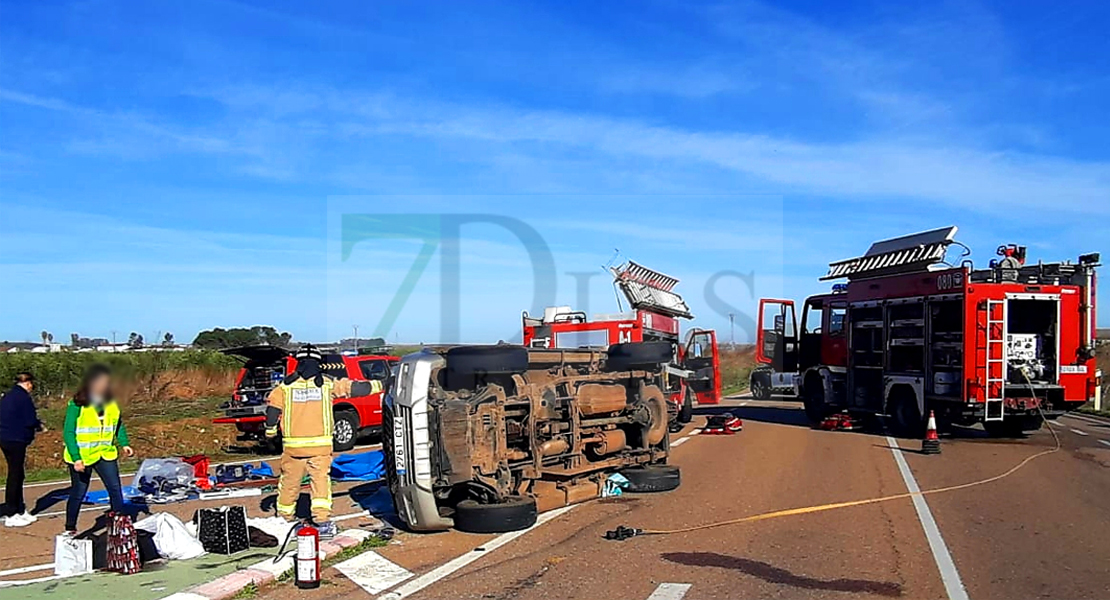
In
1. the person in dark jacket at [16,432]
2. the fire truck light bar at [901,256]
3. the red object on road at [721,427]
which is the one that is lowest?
the red object on road at [721,427]

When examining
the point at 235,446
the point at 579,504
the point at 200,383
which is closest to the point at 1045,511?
the point at 579,504

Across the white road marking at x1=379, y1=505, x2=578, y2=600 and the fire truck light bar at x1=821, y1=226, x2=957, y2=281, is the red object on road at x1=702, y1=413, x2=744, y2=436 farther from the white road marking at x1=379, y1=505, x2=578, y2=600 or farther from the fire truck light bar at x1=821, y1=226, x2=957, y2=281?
the white road marking at x1=379, y1=505, x2=578, y2=600

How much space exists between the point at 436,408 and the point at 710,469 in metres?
6.11

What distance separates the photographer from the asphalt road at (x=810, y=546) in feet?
24.2

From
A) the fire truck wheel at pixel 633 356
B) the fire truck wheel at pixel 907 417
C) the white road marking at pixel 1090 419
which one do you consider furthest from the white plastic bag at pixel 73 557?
the white road marking at pixel 1090 419

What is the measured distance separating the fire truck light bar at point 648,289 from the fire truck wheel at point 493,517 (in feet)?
45.1

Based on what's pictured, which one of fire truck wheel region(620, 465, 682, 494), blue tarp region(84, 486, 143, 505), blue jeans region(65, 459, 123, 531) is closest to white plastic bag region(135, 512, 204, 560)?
blue jeans region(65, 459, 123, 531)

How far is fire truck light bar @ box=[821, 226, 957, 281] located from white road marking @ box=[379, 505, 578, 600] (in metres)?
11.3

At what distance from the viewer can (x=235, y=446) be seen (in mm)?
19453

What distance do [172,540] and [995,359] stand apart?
14.2m

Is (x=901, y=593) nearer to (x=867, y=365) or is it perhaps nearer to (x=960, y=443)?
(x=960, y=443)

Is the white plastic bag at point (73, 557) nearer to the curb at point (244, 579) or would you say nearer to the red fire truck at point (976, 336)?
the curb at point (244, 579)

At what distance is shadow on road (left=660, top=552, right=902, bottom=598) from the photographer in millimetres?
7273

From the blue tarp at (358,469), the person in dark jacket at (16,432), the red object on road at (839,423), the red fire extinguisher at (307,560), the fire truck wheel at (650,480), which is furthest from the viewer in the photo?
the red object on road at (839,423)
